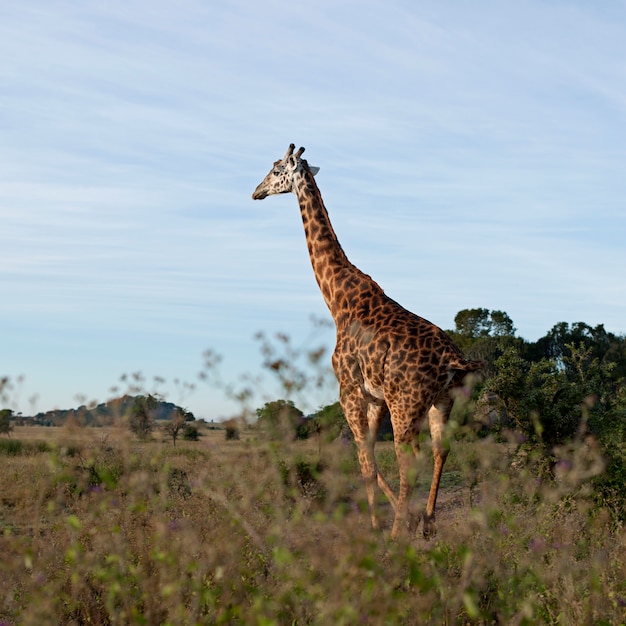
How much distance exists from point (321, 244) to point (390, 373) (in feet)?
8.32

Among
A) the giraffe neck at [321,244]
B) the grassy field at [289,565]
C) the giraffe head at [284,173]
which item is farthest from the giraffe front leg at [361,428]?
the giraffe head at [284,173]

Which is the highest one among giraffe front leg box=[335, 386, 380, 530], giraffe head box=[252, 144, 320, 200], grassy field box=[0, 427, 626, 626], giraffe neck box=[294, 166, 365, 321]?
giraffe head box=[252, 144, 320, 200]

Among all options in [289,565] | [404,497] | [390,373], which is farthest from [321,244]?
[289,565]

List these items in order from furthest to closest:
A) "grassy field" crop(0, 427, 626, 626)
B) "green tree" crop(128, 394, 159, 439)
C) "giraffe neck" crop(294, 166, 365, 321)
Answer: "giraffe neck" crop(294, 166, 365, 321), "green tree" crop(128, 394, 159, 439), "grassy field" crop(0, 427, 626, 626)

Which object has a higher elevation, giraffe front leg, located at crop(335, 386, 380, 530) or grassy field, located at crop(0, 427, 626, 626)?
giraffe front leg, located at crop(335, 386, 380, 530)

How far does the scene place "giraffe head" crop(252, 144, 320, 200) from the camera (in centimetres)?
1098

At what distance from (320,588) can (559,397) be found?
10618 millimetres

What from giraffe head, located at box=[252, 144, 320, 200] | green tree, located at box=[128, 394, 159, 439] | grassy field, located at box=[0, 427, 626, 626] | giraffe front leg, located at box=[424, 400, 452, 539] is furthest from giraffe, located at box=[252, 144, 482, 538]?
green tree, located at box=[128, 394, 159, 439]

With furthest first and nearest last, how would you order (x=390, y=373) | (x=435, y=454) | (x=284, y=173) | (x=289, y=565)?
(x=284, y=173), (x=435, y=454), (x=390, y=373), (x=289, y=565)

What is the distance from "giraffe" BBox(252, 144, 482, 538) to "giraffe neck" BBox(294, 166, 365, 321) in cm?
2

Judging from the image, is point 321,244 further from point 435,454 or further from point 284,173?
point 435,454

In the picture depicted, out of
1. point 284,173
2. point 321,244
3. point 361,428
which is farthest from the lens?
point 284,173

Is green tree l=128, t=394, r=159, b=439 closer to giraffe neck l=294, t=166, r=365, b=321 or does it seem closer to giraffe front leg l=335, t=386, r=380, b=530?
giraffe front leg l=335, t=386, r=380, b=530

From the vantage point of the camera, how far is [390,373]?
851 centimetres
